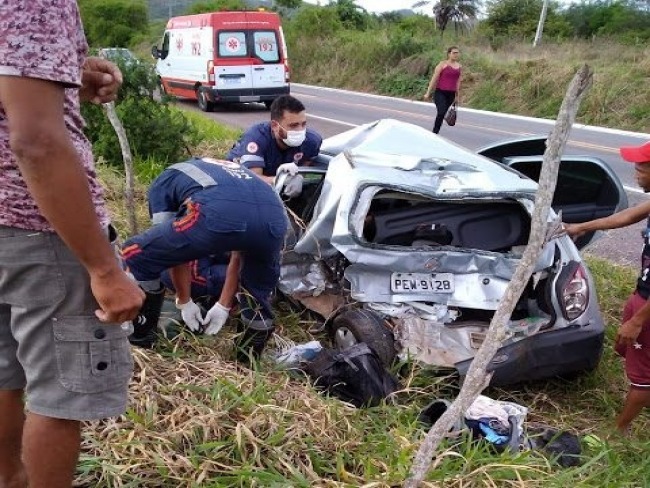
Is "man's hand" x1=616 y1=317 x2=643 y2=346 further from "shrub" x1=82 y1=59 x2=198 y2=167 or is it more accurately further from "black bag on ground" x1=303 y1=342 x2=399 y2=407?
"shrub" x1=82 y1=59 x2=198 y2=167

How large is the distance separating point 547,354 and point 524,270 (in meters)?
1.66

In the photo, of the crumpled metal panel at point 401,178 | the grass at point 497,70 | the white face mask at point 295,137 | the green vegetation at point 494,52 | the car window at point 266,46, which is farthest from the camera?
the green vegetation at point 494,52

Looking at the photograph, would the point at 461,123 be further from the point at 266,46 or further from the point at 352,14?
the point at 352,14

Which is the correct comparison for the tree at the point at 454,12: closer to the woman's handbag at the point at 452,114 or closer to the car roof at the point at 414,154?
the woman's handbag at the point at 452,114

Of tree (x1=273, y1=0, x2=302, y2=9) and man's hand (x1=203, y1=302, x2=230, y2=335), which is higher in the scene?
tree (x1=273, y1=0, x2=302, y2=9)

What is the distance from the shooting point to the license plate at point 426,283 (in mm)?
3461

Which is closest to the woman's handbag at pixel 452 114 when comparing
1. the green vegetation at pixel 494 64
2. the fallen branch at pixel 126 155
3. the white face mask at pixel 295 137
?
the green vegetation at pixel 494 64

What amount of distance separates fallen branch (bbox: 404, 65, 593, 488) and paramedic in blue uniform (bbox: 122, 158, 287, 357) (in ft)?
4.31

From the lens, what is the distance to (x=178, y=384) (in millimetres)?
2777

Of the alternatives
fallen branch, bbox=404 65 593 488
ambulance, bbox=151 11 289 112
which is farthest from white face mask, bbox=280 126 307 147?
ambulance, bbox=151 11 289 112

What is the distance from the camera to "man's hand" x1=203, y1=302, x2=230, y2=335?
135 inches

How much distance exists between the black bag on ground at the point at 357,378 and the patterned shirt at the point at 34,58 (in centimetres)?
175

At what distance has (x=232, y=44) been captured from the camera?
1666 centimetres

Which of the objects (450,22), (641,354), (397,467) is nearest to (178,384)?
(397,467)
